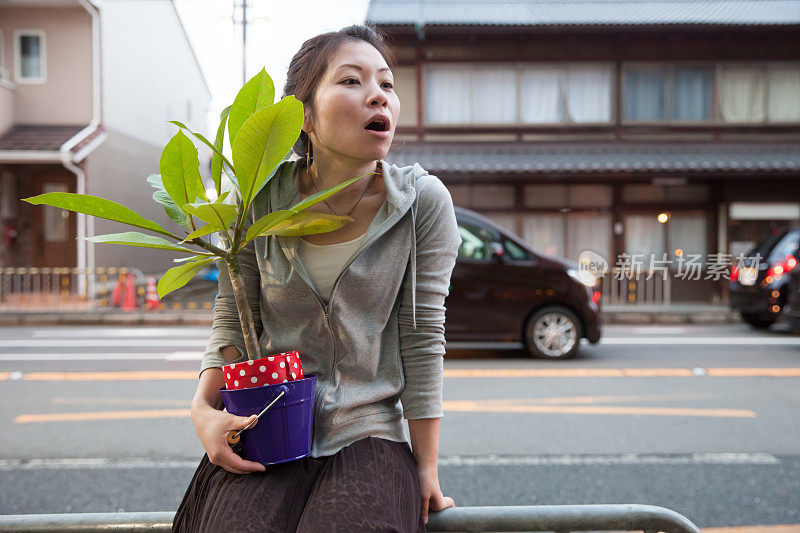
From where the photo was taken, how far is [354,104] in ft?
4.67

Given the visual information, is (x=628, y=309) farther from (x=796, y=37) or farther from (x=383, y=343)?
(x=383, y=343)

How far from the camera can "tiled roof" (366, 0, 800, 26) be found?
47.9ft

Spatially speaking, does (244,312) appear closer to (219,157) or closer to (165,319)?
(219,157)

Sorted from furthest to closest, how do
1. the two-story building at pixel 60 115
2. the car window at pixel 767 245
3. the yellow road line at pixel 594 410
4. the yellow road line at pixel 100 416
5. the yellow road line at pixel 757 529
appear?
the two-story building at pixel 60 115, the car window at pixel 767 245, the yellow road line at pixel 594 410, the yellow road line at pixel 100 416, the yellow road line at pixel 757 529

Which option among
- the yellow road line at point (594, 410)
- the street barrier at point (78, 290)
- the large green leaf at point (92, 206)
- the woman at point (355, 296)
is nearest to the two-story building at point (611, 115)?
the street barrier at point (78, 290)

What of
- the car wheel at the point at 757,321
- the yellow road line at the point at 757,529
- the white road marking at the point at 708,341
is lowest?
the yellow road line at the point at 757,529

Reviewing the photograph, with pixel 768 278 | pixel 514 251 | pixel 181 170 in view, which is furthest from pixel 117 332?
pixel 181 170

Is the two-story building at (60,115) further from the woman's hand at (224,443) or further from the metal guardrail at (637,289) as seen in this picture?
the woman's hand at (224,443)

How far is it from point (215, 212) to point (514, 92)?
14740 mm

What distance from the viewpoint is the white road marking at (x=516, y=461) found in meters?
4.01

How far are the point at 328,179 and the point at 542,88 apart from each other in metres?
14.5

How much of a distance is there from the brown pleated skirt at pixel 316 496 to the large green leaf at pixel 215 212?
18.1 inches

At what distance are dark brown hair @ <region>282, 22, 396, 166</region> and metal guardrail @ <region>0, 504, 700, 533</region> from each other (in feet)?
2.93

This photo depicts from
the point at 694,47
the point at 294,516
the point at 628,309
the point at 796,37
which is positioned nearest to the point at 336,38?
the point at 294,516
